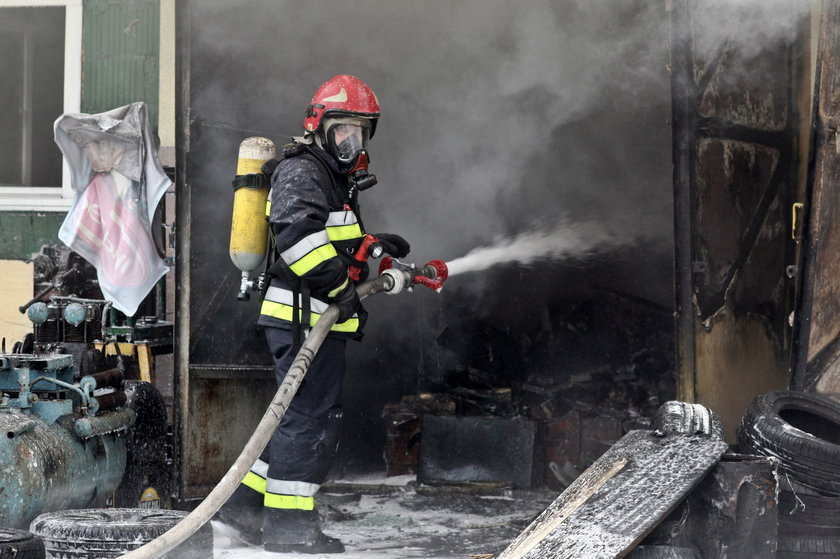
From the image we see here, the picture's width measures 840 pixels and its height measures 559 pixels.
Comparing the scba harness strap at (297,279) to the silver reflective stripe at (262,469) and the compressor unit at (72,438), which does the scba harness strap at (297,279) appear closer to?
the silver reflective stripe at (262,469)

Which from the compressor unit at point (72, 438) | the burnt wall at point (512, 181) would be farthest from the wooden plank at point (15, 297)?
the burnt wall at point (512, 181)

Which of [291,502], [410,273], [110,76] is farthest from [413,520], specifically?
[110,76]

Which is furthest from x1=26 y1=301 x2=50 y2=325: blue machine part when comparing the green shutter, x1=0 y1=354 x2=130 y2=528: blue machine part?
the green shutter

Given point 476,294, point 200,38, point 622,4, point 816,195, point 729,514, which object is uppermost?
point 622,4

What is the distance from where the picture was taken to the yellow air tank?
18.7 feet

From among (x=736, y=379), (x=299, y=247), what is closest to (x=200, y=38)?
(x=299, y=247)

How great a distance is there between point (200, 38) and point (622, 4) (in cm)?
342

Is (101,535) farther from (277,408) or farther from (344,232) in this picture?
(344,232)

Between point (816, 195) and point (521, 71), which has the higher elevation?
point (521, 71)

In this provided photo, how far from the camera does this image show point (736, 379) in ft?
23.9

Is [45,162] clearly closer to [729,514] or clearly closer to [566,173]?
[566,173]

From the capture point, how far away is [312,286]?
5453 mm

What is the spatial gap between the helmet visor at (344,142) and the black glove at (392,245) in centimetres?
46

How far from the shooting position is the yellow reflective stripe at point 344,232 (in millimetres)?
5652
